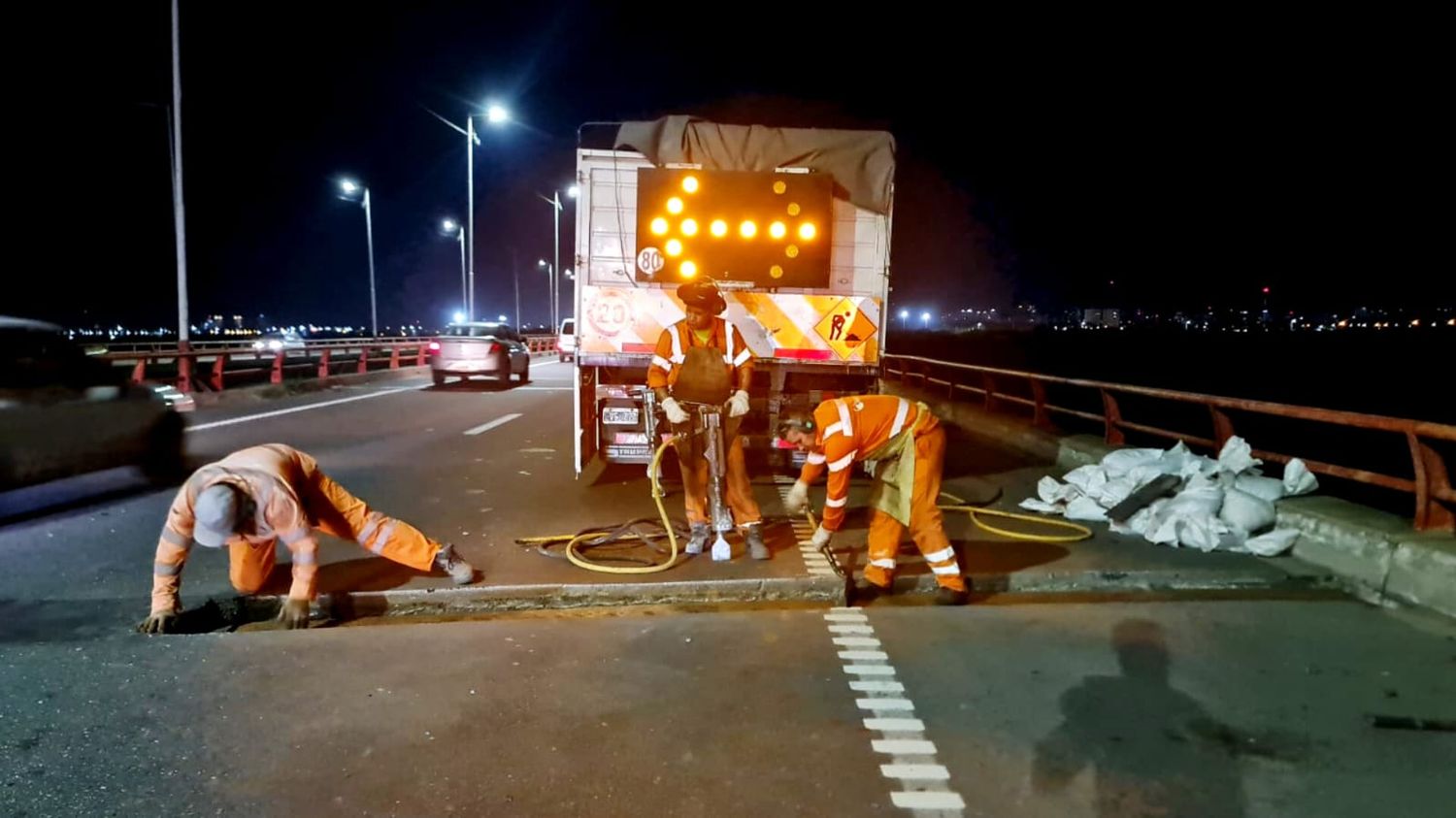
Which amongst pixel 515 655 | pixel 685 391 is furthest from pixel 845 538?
pixel 515 655

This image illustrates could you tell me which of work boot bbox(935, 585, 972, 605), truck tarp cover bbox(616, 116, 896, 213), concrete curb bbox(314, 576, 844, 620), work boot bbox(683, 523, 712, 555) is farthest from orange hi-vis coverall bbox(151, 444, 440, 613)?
truck tarp cover bbox(616, 116, 896, 213)

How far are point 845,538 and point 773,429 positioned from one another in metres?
1.76

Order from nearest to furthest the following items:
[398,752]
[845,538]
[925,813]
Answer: [925,813] → [398,752] → [845,538]

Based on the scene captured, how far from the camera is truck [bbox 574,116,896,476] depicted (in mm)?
8445

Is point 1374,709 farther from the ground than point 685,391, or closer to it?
closer to it

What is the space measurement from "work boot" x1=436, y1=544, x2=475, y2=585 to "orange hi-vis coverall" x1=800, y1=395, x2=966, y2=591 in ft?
7.27

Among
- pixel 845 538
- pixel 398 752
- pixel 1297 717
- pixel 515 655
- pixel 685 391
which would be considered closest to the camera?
pixel 398 752

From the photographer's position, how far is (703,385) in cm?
666

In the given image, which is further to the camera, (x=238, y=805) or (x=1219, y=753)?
(x=1219, y=753)

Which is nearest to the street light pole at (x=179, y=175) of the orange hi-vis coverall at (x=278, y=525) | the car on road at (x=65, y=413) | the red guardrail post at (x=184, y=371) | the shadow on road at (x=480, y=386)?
the red guardrail post at (x=184, y=371)

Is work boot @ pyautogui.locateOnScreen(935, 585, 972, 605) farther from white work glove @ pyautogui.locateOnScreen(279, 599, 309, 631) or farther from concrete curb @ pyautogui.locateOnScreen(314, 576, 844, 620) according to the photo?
white work glove @ pyautogui.locateOnScreen(279, 599, 309, 631)

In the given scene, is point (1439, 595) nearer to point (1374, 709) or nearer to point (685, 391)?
point (1374, 709)

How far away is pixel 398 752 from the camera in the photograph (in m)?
3.78

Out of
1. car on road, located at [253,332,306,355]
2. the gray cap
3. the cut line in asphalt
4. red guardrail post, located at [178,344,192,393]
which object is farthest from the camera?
car on road, located at [253,332,306,355]
